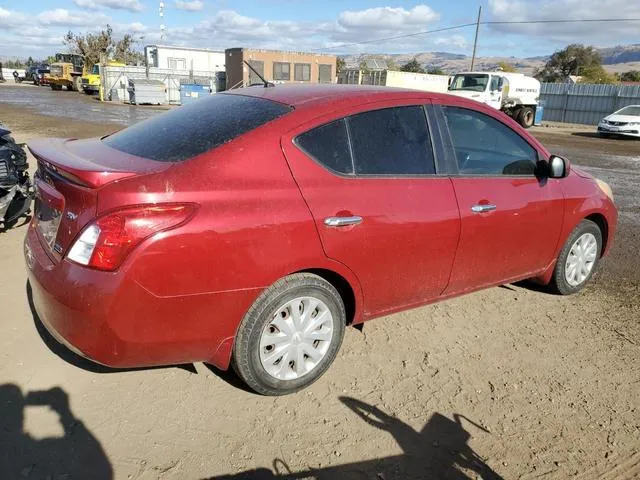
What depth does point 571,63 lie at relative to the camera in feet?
225

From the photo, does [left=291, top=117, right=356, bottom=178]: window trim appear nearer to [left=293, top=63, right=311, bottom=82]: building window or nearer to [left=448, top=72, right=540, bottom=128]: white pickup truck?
[left=448, top=72, right=540, bottom=128]: white pickup truck

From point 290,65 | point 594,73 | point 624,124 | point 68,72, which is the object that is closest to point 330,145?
point 624,124

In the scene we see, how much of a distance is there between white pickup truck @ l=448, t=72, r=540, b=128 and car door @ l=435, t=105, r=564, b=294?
63.2ft

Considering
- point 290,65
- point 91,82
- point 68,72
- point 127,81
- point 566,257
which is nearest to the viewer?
point 566,257

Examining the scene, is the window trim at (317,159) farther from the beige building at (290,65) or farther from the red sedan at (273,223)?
the beige building at (290,65)

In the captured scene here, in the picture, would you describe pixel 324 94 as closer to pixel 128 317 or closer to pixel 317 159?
pixel 317 159

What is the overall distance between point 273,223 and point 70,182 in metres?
1.02

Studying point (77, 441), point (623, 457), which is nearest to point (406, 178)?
point (623, 457)

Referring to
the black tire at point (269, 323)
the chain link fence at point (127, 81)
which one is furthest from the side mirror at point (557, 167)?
the chain link fence at point (127, 81)

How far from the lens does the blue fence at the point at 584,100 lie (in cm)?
2927

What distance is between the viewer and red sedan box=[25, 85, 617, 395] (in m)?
2.46

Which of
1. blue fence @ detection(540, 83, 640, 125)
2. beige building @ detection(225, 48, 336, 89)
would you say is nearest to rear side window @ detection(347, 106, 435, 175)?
blue fence @ detection(540, 83, 640, 125)

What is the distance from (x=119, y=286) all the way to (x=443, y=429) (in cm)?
181

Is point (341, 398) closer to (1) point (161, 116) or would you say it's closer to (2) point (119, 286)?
(2) point (119, 286)
